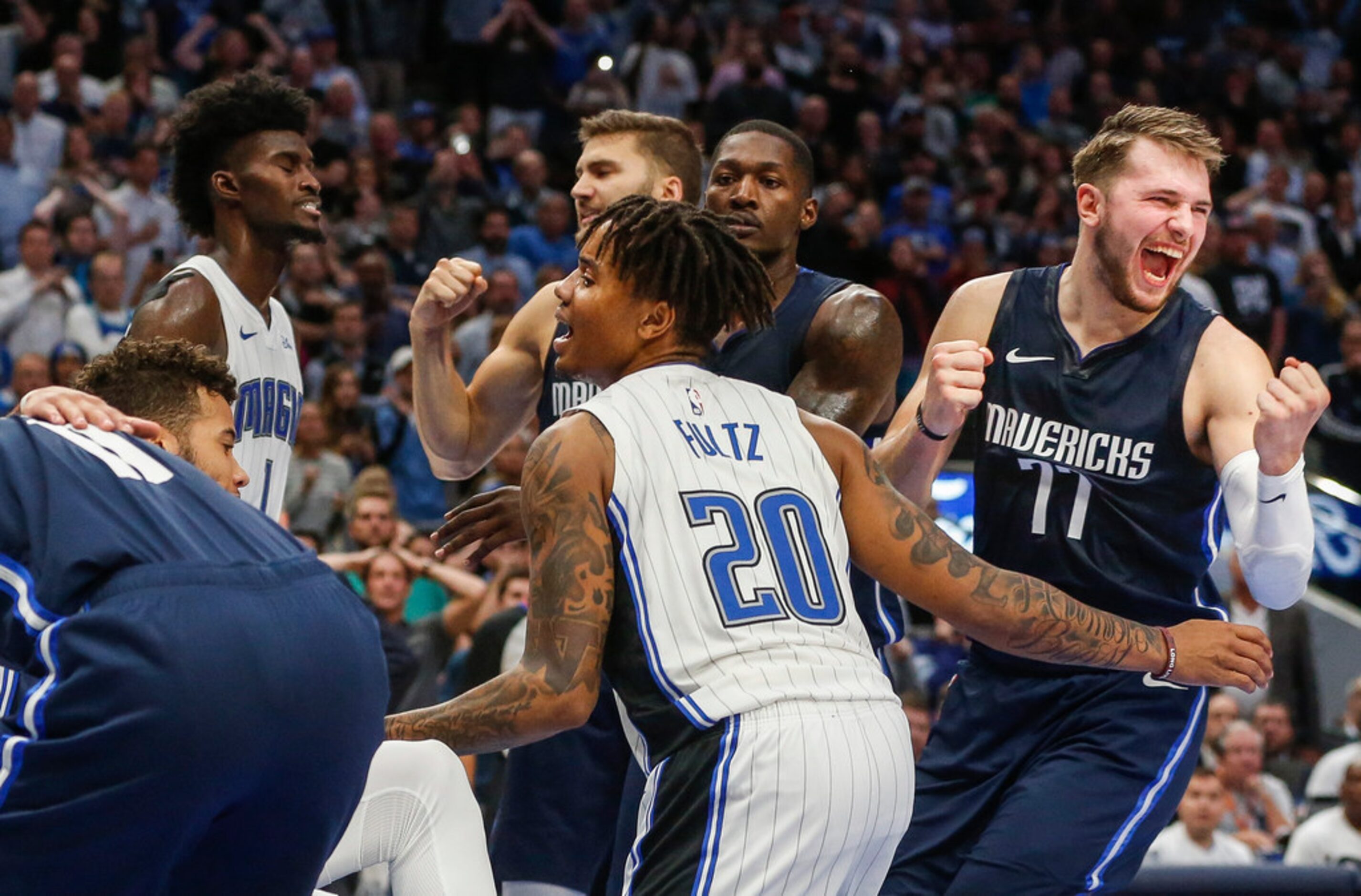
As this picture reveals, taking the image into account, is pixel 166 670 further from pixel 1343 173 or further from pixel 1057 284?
pixel 1343 173

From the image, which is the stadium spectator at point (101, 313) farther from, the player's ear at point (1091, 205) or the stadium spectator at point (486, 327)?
the player's ear at point (1091, 205)

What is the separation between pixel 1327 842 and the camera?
8.24m

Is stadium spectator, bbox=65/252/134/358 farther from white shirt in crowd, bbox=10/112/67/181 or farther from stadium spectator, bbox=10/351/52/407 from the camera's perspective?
white shirt in crowd, bbox=10/112/67/181

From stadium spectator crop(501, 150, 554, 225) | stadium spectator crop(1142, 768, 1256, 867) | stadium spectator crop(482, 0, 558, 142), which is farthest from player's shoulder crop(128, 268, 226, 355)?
stadium spectator crop(482, 0, 558, 142)

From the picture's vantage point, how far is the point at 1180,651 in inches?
151

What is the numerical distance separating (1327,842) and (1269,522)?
4.74m

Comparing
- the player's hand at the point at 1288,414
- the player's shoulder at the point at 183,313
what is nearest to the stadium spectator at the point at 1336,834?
the player's hand at the point at 1288,414

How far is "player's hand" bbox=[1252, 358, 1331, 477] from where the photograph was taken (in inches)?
155

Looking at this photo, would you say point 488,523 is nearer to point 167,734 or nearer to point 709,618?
point 709,618

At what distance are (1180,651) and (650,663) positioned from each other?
1.26 metres

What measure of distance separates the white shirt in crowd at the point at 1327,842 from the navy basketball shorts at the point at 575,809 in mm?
4814

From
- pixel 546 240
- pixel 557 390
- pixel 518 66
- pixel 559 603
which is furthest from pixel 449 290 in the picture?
pixel 518 66

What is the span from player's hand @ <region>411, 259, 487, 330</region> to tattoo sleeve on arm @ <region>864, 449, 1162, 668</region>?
141cm

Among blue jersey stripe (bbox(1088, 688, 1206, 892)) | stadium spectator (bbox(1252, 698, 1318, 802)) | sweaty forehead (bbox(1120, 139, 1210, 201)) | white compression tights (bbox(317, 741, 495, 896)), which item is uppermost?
sweaty forehead (bbox(1120, 139, 1210, 201))
